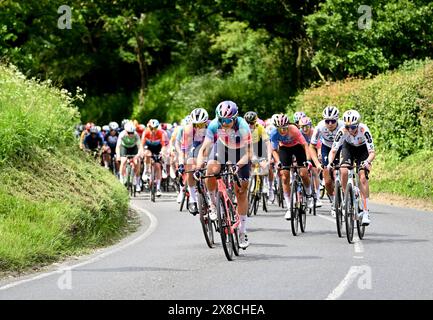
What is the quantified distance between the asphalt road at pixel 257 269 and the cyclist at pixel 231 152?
0.62 metres

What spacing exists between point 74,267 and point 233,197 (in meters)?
2.44

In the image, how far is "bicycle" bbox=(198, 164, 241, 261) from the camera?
13.5 metres

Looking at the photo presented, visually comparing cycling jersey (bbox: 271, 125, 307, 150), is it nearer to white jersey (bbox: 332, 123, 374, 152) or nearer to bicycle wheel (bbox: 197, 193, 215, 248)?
white jersey (bbox: 332, 123, 374, 152)

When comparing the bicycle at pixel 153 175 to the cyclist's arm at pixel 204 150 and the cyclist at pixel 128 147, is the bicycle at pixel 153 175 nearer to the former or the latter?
the cyclist at pixel 128 147

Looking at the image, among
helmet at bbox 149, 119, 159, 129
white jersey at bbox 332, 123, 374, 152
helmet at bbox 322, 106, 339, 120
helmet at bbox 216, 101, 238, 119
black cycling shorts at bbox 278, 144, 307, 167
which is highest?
helmet at bbox 149, 119, 159, 129

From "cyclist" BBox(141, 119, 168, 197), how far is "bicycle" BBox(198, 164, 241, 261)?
1266cm

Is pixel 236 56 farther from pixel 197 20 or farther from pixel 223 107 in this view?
pixel 223 107

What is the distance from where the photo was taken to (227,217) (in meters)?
13.6

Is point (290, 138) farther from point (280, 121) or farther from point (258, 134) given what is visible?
point (258, 134)

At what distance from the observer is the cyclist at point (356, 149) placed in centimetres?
1593

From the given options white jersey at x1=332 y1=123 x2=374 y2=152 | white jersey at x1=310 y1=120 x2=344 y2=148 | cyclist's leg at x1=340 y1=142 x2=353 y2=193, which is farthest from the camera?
white jersey at x1=310 y1=120 x2=344 y2=148

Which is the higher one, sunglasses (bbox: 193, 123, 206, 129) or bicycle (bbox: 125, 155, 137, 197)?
sunglasses (bbox: 193, 123, 206, 129)

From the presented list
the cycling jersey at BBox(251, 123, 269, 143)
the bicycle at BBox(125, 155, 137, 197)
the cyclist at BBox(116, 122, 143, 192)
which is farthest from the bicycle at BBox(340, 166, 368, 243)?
the bicycle at BBox(125, 155, 137, 197)

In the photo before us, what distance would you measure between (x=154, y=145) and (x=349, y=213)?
1254 cm
